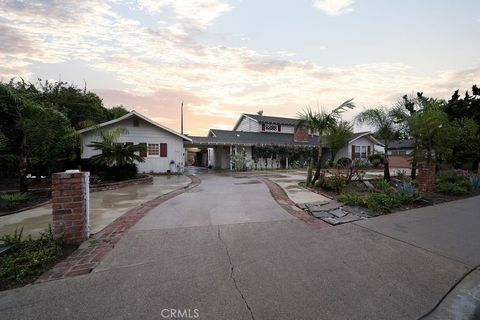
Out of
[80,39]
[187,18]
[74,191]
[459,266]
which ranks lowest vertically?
[459,266]

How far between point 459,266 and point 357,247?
132cm

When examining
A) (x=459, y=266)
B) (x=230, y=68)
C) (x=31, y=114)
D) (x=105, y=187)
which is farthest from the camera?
(x=230, y=68)

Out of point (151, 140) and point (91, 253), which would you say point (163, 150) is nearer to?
point (151, 140)

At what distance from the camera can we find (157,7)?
322 inches

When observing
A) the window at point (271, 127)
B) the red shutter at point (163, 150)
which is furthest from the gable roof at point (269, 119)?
the red shutter at point (163, 150)

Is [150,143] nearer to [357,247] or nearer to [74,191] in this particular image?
[74,191]

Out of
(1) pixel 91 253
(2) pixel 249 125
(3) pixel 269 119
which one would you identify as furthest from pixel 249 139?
(1) pixel 91 253

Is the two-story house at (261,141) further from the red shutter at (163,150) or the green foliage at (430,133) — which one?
the green foliage at (430,133)

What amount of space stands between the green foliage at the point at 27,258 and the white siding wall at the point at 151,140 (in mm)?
13302

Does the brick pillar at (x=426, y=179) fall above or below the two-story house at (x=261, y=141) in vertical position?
below

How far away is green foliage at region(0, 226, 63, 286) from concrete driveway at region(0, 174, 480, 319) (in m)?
0.32

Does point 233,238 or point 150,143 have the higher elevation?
point 150,143

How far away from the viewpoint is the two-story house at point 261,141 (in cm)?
2091

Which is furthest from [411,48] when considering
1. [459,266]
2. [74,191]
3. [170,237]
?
[74,191]
